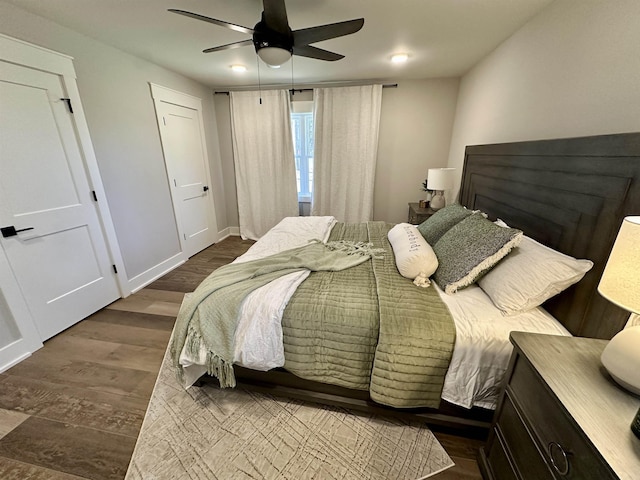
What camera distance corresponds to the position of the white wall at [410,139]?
11.8 ft

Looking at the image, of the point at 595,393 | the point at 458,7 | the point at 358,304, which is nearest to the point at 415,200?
the point at 458,7

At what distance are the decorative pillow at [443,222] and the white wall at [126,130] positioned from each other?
3009mm

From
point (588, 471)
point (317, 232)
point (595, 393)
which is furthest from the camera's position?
point (317, 232)

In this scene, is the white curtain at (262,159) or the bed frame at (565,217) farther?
the white curtain at (262,159)

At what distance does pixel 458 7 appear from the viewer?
71.6 inches

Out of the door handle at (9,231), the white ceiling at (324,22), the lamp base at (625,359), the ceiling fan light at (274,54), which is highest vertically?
the white ceiling at (324,22)

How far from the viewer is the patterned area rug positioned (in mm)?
1248

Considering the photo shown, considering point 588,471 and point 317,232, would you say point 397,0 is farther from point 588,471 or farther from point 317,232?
point 588,471

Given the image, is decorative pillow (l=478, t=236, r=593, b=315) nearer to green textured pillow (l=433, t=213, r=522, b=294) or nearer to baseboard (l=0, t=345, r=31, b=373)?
green textured pillow (l=433, t=213, r=522, b=294)

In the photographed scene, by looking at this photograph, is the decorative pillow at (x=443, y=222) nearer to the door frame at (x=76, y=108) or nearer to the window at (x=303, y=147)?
the window at (x=303, y=147)

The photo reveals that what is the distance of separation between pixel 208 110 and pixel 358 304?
13.4 feet

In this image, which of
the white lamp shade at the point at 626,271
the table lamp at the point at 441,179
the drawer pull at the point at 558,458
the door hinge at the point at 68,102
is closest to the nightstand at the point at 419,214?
the table lamp at the point at 441,179

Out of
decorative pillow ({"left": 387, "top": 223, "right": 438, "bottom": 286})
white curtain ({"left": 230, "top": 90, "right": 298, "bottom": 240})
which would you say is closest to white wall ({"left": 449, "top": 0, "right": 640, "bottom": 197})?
decorative pillow ({"left": 387, "top": 223, "right": 438, "bottom": 286})

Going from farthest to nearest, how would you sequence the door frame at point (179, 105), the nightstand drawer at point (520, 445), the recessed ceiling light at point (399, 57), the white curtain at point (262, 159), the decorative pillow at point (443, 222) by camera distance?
1. the white curtain at point (262, 159)
2. the door frame at point (179, 105)
3. the recessed ceiling light at point (399, 57)
4. the decorative pillow at point (443, 222)
5. the nightstand drawer at point (520, 445)
